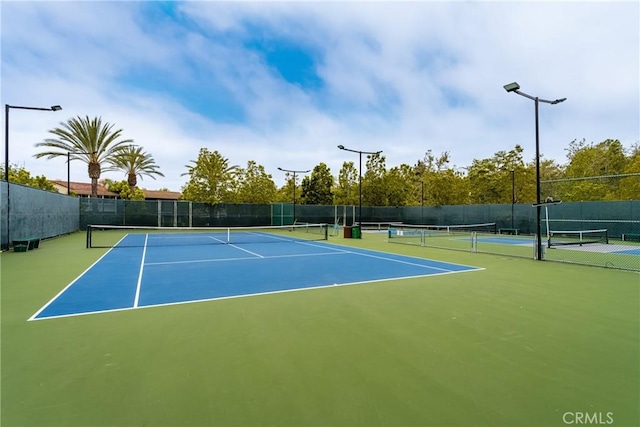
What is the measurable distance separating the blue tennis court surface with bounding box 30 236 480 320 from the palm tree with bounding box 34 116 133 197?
57.4ft

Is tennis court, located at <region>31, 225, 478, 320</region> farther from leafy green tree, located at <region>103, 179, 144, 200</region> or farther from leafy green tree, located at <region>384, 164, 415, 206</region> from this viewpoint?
leafy green tree, located at <region>103, 179, 144, 200</region>

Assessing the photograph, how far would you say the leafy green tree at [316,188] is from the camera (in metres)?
45.5

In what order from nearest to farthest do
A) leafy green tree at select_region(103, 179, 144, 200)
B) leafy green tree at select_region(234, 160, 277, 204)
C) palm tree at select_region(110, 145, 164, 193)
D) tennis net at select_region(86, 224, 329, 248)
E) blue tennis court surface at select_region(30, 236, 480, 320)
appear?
blue tennis court surface at select_region(30, 236, 480, 320) < tennis net at select_region(86, 224, 329, 248) < leafy green tree at select_region(234, 160, 277, 204) < palm tree at select_region(110, 145, 164, 193) < leafy green tree at select_region(103, 179, 144, 200)

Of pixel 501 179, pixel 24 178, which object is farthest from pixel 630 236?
pixel 24 178

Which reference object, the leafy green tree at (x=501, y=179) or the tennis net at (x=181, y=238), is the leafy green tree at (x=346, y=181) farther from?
the tennis net at (x=181, y=238)

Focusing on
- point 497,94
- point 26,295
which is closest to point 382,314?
point 26,295

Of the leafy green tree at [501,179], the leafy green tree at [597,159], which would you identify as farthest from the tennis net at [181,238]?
the leafy green tree at [597,159]

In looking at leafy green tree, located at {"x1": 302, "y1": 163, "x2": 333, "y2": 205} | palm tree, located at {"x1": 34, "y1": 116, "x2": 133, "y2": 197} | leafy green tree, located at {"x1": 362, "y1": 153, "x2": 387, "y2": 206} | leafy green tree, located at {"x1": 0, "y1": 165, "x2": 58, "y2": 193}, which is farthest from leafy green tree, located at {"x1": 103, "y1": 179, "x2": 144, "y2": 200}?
leafy green tree, located at {"x1": 362, "y1": 153, "x2": 387, "y2": 206}

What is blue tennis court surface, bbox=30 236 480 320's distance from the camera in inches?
229

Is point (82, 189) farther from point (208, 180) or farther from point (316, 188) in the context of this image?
point (208, 180)

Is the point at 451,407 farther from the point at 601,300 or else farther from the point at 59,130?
the point at 59,130

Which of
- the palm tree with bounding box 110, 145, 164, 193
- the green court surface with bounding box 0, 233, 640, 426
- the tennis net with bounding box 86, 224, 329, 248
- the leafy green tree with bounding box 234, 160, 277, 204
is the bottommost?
the green court surface with bounding box 0, 233, 640, 426

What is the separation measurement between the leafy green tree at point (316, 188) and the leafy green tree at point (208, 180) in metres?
17.1

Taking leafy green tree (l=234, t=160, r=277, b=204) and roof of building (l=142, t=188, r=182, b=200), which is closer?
leafy green tree (l=234, t=160, r=277, b=204)
